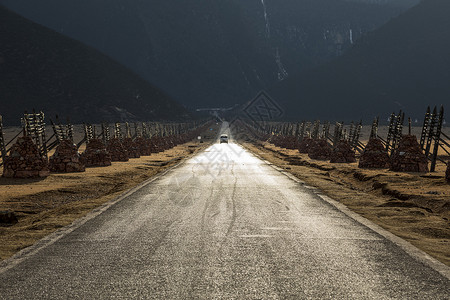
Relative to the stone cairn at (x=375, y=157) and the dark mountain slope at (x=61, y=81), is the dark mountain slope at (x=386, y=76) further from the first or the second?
the stone cairn at (x=375, y=157)

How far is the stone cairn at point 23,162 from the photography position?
20.1 m

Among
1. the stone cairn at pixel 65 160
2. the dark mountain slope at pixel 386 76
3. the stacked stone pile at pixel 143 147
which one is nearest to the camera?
the stone cairn at pixel 65 160

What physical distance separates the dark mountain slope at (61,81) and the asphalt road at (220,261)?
317 feet

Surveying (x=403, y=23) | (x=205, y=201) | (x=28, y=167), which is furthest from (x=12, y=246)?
(x=403, y=23)

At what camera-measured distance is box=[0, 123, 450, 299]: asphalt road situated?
5238mm

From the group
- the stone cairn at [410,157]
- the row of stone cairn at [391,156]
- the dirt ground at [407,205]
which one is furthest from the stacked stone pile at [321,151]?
the dirt ground at [407,205]

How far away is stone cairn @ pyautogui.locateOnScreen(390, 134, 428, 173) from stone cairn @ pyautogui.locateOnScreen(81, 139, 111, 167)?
18549mm

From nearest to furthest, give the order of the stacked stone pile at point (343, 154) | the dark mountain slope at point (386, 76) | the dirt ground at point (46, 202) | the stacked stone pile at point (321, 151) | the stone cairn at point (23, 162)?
the dirt ground at point (46, 202) → the stone cairn at point (23, 162) → the stacked stone pile at point (343, 154) → the stacked stone pile at point (321, 151) → the dark mountain slope at point (386, 76)

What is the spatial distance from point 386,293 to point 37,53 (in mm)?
134403

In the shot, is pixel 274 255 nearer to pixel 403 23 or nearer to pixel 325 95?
pixel 325 95

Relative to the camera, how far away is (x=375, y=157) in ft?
84.3

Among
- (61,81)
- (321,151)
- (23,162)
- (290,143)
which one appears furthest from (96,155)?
(61,81)

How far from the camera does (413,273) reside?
593cm

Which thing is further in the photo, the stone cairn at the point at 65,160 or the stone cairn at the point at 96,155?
the stone cairn at the point at 96,155
